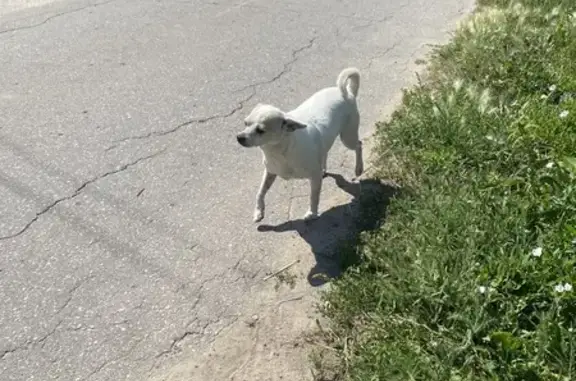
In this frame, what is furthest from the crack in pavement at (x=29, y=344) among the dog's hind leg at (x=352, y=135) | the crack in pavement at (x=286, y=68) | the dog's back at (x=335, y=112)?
the crack in pavement at (x=286, y=68)

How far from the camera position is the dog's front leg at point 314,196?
4.04 metres

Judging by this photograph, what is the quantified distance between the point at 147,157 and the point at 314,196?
139cm

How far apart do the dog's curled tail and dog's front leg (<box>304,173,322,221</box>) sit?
69 centimetres

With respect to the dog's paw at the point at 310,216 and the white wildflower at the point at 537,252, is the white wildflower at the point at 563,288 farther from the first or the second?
the dog's paw at the point at 310,216

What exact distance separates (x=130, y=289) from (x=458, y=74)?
3.48 m

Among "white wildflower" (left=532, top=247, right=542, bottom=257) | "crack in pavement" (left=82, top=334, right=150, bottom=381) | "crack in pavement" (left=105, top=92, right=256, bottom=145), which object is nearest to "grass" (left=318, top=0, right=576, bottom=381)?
"white wildflower" (left=532, top=247, right=542, bottom=257)

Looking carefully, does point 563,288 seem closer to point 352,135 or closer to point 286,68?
point 352,135

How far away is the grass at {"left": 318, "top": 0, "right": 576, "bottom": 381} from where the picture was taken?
2857 millimetres

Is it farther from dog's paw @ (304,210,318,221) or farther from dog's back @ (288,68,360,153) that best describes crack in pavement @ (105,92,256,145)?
dog's paw @ (304,210,318,221)

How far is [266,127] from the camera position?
3.70 metres

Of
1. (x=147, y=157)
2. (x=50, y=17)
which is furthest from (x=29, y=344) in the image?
(x=50, y=17)

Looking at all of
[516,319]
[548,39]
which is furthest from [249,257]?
[548,39]

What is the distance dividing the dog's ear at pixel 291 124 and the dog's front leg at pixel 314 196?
0.38m

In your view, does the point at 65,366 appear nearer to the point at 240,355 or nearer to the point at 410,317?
the point at 240,355
